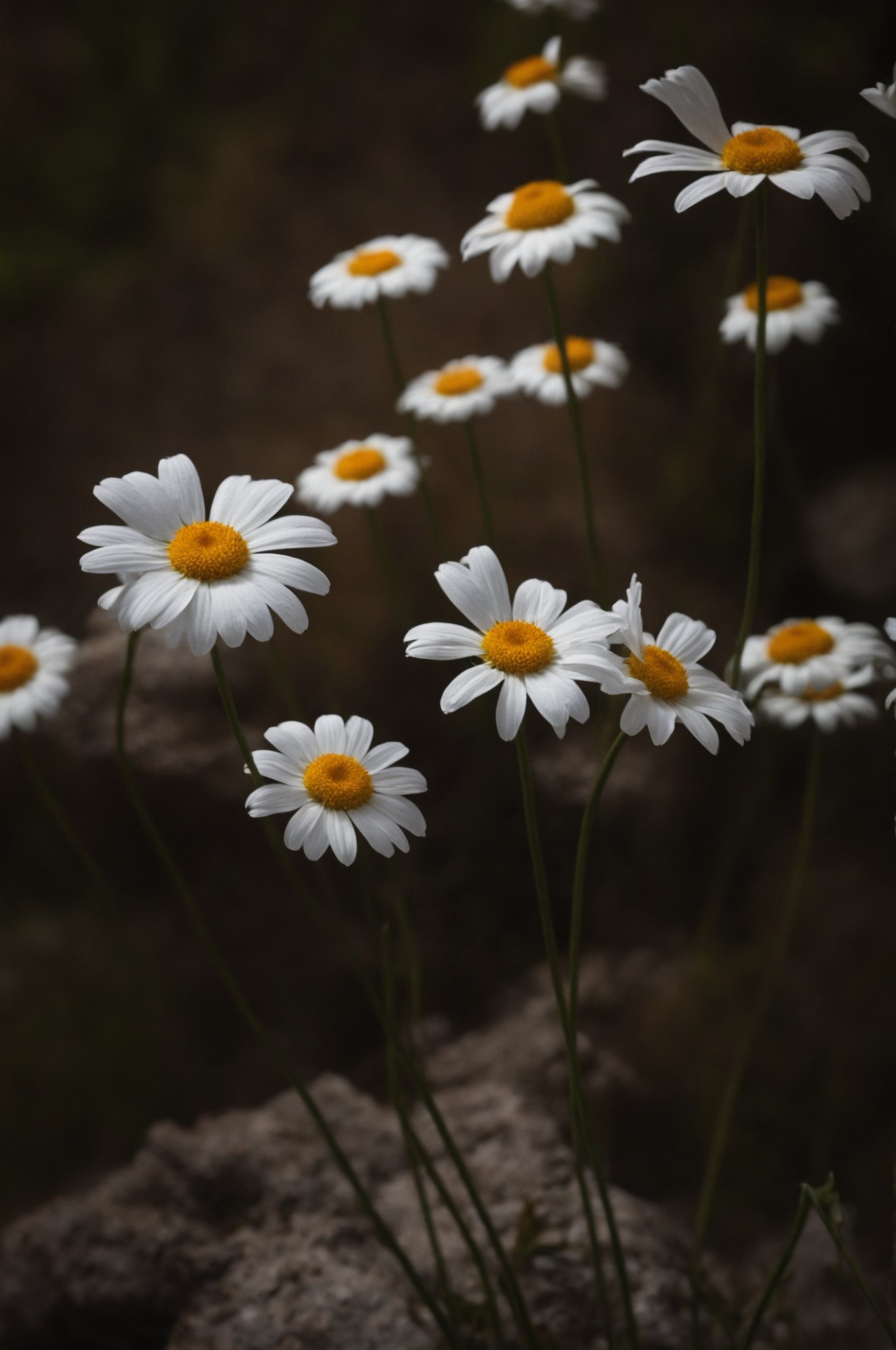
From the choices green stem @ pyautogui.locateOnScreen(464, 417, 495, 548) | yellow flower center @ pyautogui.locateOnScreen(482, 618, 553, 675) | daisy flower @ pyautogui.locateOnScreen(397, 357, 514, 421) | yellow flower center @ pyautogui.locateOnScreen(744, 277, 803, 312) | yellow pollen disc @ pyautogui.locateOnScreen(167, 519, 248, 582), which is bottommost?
yellow flower center @ pyautogui.locateOnScreen(482, 618, 553, 675)

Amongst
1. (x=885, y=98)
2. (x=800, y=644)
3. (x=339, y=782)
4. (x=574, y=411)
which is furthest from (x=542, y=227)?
(x=339, y=782)

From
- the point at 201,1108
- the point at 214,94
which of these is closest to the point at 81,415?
the point at 214,94

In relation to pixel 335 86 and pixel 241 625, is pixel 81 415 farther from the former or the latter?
pixel 241 625

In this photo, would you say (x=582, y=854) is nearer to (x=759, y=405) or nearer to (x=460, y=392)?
(x=759, y=405)

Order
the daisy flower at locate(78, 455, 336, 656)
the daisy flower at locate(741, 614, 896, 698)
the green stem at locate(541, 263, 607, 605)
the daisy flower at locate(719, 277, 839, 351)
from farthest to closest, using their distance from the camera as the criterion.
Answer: the daisy flower at locate(719, 277, 839, 351) → the daisy flower at locate(741, 614, 896, 698) → the green stem at locate(541, 263, 607, 605) → the daisy flower at locate(78, 455, 336, 656)

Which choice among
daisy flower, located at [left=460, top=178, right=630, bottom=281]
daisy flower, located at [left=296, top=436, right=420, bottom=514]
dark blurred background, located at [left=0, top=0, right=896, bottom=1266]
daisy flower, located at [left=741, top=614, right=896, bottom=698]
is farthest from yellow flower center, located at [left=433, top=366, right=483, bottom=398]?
dark blurred background, located at [left=0, top=0, right=896, bottom=1266]

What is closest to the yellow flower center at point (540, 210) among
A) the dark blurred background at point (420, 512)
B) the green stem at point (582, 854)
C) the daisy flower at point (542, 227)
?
the daisy flower at point (542, 227)

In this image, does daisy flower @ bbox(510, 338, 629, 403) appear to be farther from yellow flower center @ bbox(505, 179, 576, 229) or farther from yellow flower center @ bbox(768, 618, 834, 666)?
yellow flower center @ bbox(768, 618, 834, 666)
